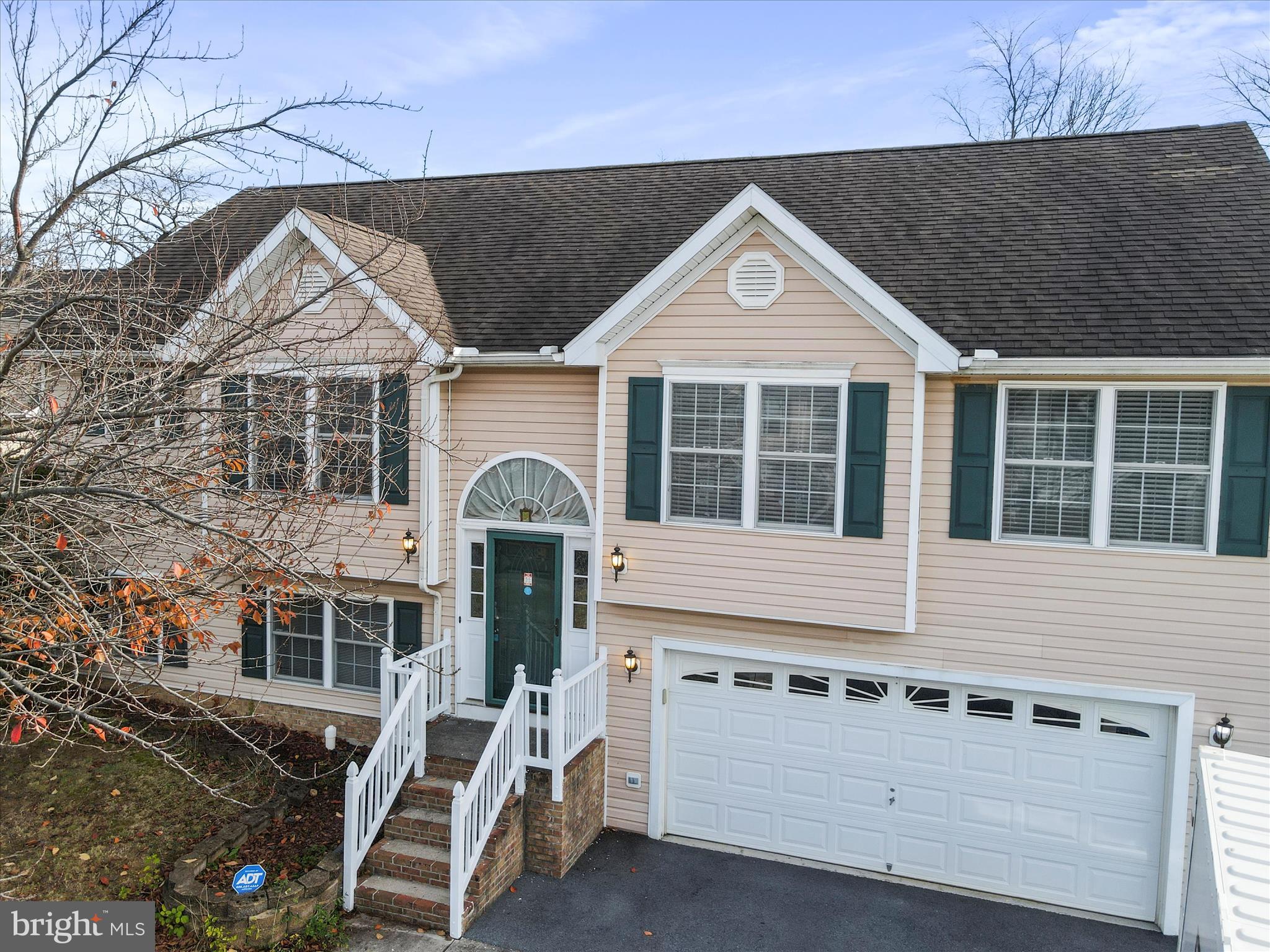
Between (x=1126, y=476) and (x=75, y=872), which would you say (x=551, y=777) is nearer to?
(x=75, y=872)

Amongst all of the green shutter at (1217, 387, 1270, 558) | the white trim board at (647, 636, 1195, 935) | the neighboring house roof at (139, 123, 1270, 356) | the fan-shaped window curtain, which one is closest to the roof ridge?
the neighboring house roof at (139, 123, 1270, 356)

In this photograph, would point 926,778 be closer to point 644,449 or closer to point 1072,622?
point 1072,622

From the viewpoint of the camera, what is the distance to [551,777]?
28.0 feet

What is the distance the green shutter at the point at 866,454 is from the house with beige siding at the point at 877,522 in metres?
0.03

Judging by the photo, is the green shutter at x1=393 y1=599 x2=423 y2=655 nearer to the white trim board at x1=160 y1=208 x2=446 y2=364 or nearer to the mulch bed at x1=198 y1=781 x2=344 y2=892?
the mulch bed at x1=198 y1=781 x2=344 y2=892

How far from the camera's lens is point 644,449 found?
9.09 m

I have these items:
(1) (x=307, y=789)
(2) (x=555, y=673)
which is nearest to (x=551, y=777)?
(2) (x=555, y=673)

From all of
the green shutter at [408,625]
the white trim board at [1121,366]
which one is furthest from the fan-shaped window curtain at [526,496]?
the white trim board at [1121,366]

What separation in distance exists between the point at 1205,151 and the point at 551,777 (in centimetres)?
1069

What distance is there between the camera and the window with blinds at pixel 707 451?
29.1ft

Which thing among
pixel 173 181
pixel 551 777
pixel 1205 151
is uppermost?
pixel 1205 151

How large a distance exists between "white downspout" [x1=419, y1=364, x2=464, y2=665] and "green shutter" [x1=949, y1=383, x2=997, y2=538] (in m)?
5.51

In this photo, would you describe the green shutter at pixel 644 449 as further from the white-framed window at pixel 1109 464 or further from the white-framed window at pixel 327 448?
the white-framed window at pixel 1109 464

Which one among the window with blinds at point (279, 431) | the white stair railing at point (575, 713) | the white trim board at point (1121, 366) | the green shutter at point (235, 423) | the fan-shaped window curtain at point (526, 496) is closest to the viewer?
the green shutter at point (235, 423)
